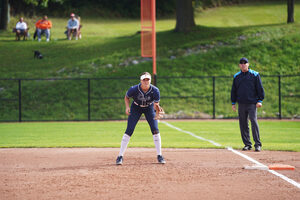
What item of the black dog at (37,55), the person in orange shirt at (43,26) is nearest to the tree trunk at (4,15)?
the person in orange shirt at (43,26)

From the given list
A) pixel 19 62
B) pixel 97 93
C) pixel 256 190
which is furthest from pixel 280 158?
pixel 19 62

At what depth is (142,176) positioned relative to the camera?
29.8 ft

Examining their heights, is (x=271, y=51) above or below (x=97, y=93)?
above

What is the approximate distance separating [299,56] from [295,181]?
25.5 meters

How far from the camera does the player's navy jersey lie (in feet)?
32.7

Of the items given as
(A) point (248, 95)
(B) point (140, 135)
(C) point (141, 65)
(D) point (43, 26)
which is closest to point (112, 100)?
(C) point (141, 65)

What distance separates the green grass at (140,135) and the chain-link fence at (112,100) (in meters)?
2.37

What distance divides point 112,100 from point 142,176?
17.9 meters

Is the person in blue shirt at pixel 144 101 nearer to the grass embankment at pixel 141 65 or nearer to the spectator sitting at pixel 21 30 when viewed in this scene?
the grass embankment at pixel 141 65

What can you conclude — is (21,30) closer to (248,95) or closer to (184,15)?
(184,15)

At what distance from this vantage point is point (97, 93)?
27078mm

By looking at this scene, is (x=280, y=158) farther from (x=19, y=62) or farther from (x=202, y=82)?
(x=19, y=62)

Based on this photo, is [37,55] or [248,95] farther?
[37,55]

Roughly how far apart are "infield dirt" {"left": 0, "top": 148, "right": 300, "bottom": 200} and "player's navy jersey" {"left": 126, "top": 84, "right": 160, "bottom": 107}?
4.53ft
